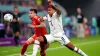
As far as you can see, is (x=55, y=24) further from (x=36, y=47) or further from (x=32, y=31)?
(x=32, y=31)

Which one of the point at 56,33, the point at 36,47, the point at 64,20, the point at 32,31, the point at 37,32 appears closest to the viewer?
the point at 56,33

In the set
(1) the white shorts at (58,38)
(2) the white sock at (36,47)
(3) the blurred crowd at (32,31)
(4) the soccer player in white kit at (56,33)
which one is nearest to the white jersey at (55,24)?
(4) the soccer player in white kit at (56,33)

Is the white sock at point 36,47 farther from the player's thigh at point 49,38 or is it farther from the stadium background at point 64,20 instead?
the stadium background at point 64,20

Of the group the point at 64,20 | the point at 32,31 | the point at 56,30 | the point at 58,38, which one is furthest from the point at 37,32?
the point at 64,20

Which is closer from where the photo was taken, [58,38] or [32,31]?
[58,38]

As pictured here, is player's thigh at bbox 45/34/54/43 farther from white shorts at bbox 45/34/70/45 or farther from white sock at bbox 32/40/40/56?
white sock at bbox 32/40/40/56

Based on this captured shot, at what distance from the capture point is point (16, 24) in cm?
1945

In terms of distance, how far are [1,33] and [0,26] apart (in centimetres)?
42

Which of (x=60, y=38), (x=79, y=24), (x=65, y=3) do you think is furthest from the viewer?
(x=65, y=3)

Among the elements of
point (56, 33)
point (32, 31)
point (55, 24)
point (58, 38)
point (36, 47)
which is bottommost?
point (32, 31)

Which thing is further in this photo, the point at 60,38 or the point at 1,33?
the point at 1,33

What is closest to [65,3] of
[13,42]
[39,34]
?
[13,42]

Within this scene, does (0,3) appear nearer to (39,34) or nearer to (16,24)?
(16,24)

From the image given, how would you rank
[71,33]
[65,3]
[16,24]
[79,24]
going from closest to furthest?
[16,24]
[79,24]
[71,33]
[65,3]
